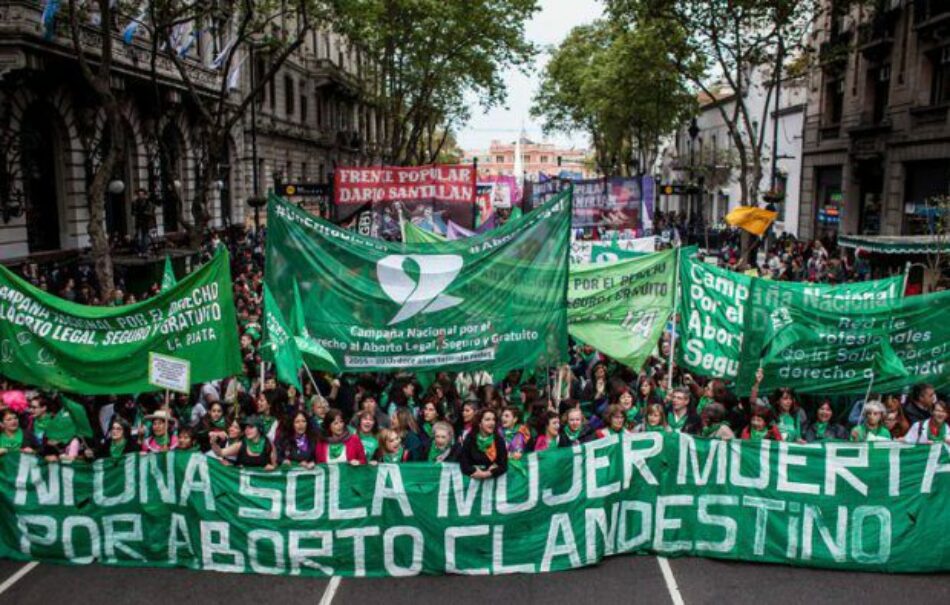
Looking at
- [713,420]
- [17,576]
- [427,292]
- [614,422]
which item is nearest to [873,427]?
[713,420]

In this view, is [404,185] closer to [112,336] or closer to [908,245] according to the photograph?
[112,336]

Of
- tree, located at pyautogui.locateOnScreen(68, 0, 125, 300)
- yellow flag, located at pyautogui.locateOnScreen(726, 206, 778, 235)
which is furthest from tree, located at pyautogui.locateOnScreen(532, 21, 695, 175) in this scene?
tree, located at pyautogui.locateOnScreen(68, 0, 125, 300)

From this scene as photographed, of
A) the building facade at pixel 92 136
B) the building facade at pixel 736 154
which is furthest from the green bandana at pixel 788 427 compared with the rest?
the building facade at pixel 736 154

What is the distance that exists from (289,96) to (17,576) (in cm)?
4024

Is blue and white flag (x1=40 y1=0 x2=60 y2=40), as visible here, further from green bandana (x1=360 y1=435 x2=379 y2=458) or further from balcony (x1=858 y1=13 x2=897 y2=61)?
balcony (x1=858 y1=13 x2=897 y2=61)

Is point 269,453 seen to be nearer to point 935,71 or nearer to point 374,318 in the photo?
point 374,318

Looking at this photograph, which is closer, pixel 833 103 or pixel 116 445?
pixel 116 445

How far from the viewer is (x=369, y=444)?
8.92 m

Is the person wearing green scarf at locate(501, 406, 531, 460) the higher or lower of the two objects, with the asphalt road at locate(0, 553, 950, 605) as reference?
higher

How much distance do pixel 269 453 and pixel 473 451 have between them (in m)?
2.13

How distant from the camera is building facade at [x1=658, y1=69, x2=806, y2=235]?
37.9m

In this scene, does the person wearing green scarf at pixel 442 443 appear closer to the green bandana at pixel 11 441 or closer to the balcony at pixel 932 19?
the green bandana at pixel 11 441

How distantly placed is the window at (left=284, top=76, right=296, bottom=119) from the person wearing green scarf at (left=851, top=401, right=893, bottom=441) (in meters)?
39.9

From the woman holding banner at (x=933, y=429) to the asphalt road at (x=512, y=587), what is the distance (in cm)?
159
